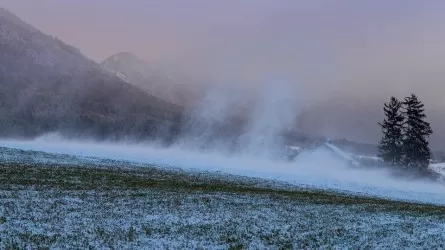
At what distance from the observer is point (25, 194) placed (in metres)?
29.9

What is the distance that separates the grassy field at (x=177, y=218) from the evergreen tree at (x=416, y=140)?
209 ft

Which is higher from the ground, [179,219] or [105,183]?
[105,183]

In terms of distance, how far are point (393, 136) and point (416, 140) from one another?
498 cm

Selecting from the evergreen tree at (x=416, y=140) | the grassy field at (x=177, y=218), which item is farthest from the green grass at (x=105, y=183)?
the evergreen tree at (x=416, y=140)

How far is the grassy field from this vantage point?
811 inches

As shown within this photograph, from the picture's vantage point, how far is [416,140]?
9906cm

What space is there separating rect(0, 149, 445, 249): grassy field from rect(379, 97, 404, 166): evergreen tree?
64.3 meters

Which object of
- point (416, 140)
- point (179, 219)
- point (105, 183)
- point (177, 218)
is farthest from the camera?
point (416, 140)

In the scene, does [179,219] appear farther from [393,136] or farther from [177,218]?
[393,136]

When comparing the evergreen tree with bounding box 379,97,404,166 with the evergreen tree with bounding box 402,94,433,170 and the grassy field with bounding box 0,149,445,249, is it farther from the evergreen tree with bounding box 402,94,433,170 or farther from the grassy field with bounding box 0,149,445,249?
the grassy field with bounding box 0,149,445,249

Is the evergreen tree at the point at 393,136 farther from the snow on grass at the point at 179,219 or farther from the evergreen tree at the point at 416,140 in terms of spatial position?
the snow on grass at the point at 179,219

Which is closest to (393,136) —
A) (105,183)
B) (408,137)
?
(408,137)

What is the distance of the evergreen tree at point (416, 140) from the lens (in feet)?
324

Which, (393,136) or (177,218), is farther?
(393,136)
